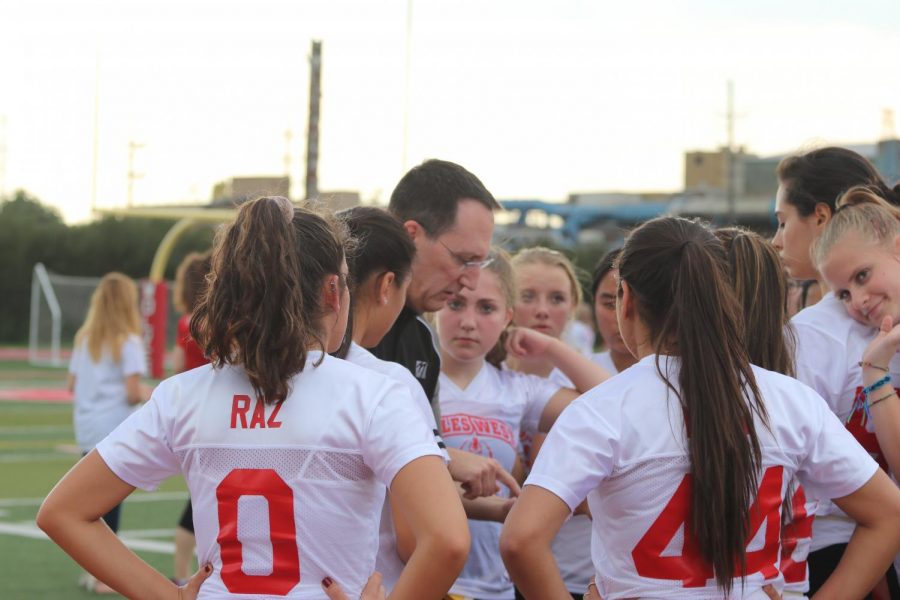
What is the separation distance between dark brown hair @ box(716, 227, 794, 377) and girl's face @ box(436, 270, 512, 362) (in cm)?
143

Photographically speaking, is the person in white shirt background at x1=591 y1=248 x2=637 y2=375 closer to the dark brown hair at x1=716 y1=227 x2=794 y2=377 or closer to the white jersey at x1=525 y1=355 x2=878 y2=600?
the dark brown hair at x1=716 y1=227 x2=794 y2=377

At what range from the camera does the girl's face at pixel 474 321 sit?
4.47 m

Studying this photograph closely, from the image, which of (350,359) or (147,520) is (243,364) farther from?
(147,520)

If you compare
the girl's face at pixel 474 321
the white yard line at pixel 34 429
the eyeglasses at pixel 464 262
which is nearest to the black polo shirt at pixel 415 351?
the eyeglasses at pixel 464 262

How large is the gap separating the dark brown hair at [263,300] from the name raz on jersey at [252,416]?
0.07ft

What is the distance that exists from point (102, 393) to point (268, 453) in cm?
654

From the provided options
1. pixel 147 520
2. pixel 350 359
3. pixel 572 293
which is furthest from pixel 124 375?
pixel 350 359

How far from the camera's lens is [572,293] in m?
5.39

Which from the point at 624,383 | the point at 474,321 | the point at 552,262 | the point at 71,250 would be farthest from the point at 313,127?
the point at 71,250

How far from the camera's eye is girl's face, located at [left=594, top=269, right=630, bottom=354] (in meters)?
4.74

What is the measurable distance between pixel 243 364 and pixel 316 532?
410 mm

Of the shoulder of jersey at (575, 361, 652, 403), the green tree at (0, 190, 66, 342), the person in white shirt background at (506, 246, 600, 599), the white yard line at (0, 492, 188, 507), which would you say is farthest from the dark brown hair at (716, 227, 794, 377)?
the green tree at (0, 190, 66, 342)

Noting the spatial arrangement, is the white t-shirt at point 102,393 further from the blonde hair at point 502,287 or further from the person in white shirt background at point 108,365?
the blonde hair at point 502,287

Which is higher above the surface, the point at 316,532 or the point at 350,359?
the point at 350,359
